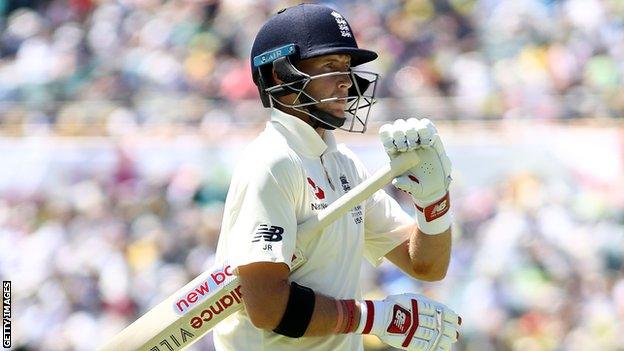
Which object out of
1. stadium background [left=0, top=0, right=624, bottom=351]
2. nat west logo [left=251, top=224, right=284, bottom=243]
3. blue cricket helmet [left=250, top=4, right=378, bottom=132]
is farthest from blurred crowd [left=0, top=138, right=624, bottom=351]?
nat west logo [left=251, top=224, right=284, bottom=243]

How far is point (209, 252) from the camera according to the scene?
9.30 meters

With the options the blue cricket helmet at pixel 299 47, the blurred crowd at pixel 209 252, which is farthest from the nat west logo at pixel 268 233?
the blurred crowd at pixel 209 252

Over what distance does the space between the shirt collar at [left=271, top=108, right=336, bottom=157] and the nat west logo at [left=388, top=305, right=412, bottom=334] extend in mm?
528

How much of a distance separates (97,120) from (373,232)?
6.68 meters

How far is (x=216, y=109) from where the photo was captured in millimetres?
10328

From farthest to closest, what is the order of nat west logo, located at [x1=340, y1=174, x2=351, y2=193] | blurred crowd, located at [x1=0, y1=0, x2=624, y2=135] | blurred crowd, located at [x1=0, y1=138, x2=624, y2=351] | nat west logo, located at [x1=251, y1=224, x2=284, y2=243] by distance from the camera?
blurred crowd, located at [x1=0, y1=0, x2=624, y2=135], blurred crowd, located at [x1=0, y1=138, x2=624, y2=351], nat west logo, located at [x1=340, y1=174, x2=351, y2=193], nat west logo, located at [x1=251, y1=224, x2=284, y2=243]

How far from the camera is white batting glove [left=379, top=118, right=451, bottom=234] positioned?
146 inches

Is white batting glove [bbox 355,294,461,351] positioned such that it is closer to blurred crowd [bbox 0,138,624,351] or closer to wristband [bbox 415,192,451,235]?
wristband [bbox 415,192,451,235]

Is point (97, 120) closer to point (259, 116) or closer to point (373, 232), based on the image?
point (259, 116)

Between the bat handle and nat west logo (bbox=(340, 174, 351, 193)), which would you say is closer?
the bat handle

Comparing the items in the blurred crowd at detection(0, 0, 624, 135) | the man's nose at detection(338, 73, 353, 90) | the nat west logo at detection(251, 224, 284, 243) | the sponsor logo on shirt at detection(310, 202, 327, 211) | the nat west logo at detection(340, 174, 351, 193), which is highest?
the man's nose at detection(338, 73, 353, 90)

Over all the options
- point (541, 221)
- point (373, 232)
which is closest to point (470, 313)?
point (541, 221)

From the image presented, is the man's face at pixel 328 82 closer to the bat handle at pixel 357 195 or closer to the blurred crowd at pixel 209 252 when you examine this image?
the bat handle at pixel 357 195

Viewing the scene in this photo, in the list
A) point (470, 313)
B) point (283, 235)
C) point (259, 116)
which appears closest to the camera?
point (283, 235)
